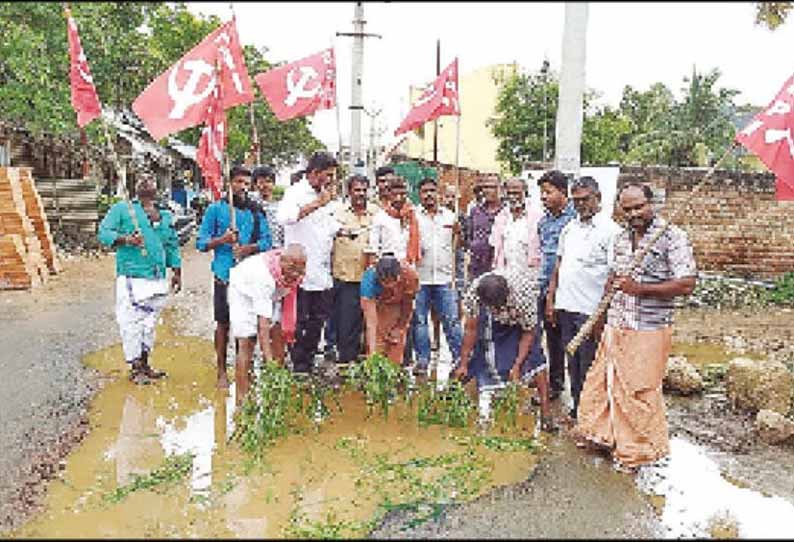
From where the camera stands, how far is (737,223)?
13430mm

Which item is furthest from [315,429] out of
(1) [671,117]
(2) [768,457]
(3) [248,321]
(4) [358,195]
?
(1) [671,117]

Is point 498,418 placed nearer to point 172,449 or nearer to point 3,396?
point 172,449

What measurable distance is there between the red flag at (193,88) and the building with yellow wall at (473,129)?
2866 cm

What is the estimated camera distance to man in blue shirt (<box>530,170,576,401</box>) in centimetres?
636

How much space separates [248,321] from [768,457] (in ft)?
11.5

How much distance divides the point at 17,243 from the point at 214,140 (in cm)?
655

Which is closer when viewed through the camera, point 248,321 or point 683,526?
point 683,526

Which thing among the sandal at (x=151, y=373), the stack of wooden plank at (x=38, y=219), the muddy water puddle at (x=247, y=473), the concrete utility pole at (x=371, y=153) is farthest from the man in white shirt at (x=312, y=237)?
the stack of wooden plank at (x=38, y=219)

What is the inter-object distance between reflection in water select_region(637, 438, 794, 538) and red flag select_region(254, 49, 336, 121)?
533 centimetres

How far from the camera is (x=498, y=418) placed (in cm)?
587

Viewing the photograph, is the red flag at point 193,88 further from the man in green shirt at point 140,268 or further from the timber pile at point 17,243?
the timber pile at point 17,243

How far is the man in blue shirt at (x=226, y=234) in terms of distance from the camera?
662cm

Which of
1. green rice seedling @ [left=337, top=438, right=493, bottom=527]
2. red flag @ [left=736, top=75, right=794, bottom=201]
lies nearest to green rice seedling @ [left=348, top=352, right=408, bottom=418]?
green rice seedling @ [left=337, top=438, right=493, bottom=527]

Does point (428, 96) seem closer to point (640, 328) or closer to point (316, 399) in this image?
point (316, 399)
